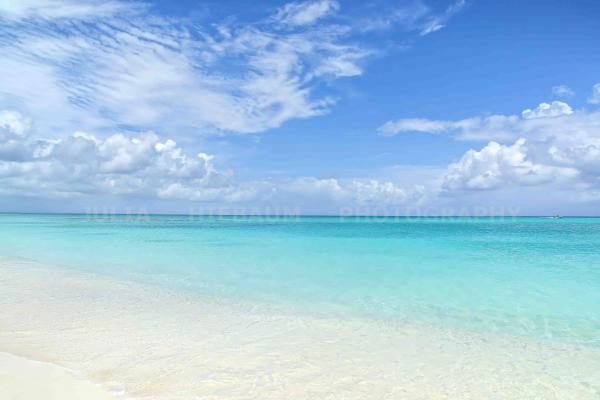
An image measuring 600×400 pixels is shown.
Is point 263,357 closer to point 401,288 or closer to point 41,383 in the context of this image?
point 41,383

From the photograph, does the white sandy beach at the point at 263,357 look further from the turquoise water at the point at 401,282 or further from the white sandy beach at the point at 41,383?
the turquoise water at the point at 401,282

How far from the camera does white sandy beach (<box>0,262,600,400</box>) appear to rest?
15.2ft

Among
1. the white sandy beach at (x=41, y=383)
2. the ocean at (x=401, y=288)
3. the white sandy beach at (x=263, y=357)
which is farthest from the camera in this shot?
the ocean at (x=401, y=288)

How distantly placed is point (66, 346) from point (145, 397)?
7.41 ft

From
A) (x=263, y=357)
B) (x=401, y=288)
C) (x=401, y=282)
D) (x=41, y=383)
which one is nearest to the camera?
(x=41, y=383)

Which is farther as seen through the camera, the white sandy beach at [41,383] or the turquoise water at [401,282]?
the turquoise water at [401,282]

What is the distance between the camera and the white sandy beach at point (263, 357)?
15.2ft

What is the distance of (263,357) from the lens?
18.3 feet

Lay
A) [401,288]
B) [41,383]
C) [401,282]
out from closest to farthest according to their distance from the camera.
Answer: [41,383], [401,288], [401,282]

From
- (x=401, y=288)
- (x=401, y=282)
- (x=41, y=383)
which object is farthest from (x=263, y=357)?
(x=401, y=282)

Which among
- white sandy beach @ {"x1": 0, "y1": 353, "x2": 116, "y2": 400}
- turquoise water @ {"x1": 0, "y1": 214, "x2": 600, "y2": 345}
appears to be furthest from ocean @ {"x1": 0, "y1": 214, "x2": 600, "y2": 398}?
white sandy beach @ {"x1": 0, "y1": 353, "x2": 116, "y2": 400}

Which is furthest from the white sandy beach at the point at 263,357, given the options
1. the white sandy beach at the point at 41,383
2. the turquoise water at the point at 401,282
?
the turquoise water at the point at 401,282

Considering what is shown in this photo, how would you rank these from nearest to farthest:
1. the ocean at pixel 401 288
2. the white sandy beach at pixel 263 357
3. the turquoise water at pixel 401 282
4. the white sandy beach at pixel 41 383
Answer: the white sandy beach at pixel 41 383 → the white sandy beach at pixel 263 357 → the ocean at pixel 401 288 → the turquoise water at pixel 401 282

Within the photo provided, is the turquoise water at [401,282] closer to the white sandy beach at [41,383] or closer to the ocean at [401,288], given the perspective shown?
the ocean at [401,288]
